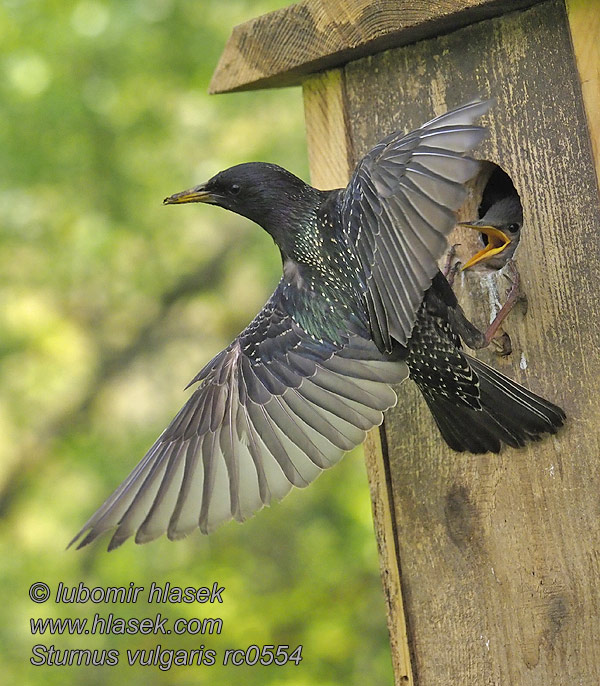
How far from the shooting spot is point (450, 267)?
2553 millimetres

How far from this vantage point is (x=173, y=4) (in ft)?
18.3

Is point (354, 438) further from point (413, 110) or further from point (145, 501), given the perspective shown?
point (413, 110)

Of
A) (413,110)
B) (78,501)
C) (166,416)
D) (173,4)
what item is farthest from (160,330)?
(413,110)

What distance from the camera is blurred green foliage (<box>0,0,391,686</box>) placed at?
5.30 metres

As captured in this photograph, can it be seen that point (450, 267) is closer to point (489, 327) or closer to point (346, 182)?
point (489, 327)

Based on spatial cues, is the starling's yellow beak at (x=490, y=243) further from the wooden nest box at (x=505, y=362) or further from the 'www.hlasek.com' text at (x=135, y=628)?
the 'www.hlasek.com' text at (x=135, y=628)

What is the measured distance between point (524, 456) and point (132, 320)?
16.2 feet

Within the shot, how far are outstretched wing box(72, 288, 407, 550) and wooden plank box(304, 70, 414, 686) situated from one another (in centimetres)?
29

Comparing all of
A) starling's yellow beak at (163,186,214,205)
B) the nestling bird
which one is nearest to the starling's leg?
the nestling bird

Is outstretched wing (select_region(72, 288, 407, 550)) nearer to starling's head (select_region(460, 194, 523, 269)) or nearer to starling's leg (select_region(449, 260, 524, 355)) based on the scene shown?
starling's leg (select_region(449, 260, 524, 355))

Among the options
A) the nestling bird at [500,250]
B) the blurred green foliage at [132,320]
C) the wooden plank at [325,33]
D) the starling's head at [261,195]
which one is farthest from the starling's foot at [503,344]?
the blurred green foliage at [132,320]

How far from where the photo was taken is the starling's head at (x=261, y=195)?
8.37 ft

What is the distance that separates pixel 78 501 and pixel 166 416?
80cm

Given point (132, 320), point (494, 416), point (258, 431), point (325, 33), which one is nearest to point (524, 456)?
point (494, 416)
